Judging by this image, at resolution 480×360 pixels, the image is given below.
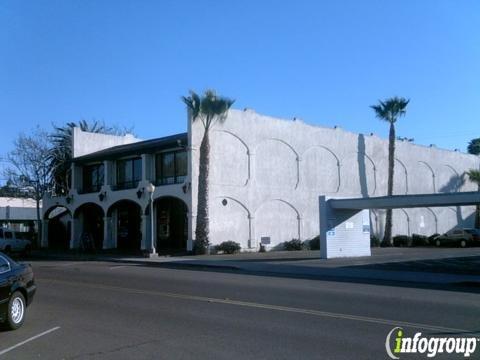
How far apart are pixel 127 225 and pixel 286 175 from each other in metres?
12.7

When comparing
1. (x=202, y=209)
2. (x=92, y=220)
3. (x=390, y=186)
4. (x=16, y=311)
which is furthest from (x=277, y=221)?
(x=16, y=311)

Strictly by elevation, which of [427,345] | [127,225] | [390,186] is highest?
[390,186]

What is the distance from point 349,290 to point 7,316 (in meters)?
9.07

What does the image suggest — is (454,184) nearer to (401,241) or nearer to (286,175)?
(401,241)

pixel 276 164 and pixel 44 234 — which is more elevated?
pixel 276 164

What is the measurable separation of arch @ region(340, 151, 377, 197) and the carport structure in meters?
14.7

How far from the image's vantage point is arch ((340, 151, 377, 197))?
4603cm

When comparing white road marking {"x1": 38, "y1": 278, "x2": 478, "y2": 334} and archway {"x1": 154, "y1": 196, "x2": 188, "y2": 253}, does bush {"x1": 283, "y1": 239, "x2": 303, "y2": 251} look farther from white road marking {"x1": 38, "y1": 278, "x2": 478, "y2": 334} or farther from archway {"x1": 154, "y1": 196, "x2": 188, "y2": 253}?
white road marking {"x1": 38, "y1": 278, "x2": 478, "y2": 334}

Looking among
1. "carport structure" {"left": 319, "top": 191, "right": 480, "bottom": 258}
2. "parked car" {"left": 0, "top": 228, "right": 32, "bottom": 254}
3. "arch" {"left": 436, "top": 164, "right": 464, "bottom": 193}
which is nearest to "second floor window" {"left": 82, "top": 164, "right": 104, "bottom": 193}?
"parked car" {"left": 0, "top": 228, "right": 32, "bottom": 254}

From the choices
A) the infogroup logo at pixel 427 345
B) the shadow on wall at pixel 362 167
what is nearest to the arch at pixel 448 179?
the shadow on wall at pixel 362 167

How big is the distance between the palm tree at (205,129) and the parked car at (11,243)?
38.6 feet

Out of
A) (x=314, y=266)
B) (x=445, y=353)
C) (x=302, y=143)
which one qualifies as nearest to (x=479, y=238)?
(x=302, y=143)

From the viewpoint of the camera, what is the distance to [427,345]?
8.11 metres

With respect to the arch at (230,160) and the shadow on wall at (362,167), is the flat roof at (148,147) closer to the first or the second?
the arch at (230,160)
